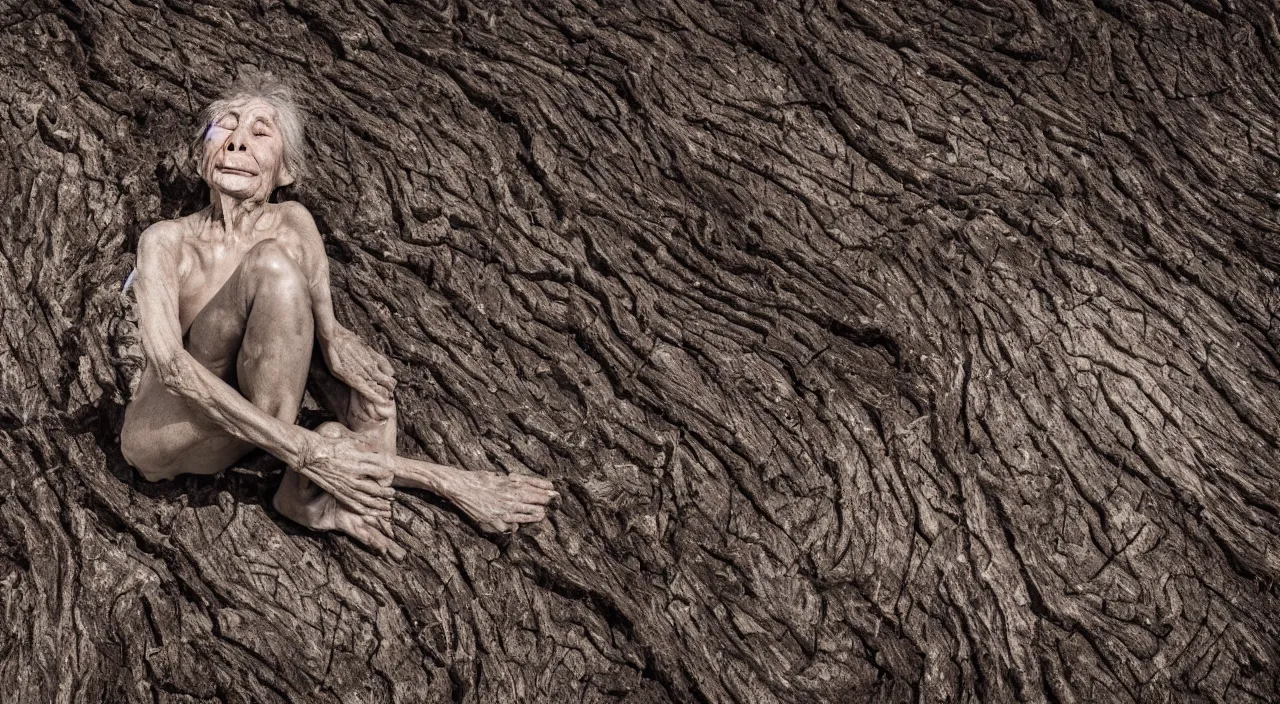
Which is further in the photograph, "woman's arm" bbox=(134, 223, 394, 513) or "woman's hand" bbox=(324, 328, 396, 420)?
"woman's hand" bbox=(324, 328, 396, 420)

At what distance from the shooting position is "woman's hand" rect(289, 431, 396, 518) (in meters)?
3.95

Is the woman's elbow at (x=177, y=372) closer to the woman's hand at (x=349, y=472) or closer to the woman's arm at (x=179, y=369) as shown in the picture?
the woman's arm at (x=179, y=369)

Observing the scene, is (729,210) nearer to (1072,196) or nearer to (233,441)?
(1072,196)

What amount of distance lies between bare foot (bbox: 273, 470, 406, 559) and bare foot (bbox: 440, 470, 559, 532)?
10.3 inches

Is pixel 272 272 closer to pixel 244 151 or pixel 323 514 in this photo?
pixel 244 151

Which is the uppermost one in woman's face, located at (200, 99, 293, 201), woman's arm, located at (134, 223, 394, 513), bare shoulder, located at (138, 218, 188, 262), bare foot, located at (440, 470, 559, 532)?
woman's face, located at (200, 99, 293, 201)

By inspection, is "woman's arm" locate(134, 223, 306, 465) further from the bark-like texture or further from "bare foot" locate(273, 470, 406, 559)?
the bark-like texture

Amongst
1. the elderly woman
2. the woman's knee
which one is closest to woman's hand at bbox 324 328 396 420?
the elderly woman

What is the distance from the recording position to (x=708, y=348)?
4594mm

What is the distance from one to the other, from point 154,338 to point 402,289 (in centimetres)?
99

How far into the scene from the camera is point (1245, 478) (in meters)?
4.50

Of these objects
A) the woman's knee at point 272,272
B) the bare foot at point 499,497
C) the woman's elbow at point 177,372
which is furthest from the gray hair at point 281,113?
the bare foot at point 499,497

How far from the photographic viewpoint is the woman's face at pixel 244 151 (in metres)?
4.11

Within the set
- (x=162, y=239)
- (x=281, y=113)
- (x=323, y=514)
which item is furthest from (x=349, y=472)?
(x=281, y=113)
